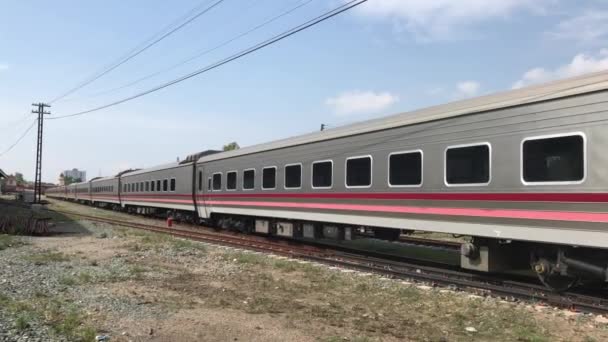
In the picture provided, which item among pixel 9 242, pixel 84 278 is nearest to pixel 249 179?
pixel 9 242

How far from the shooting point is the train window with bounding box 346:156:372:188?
12367 mm

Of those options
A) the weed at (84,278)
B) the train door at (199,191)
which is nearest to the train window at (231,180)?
the train door at (199,191)

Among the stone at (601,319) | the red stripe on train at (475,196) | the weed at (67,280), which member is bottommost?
the stone at (601,319)

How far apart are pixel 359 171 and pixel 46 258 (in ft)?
25.7

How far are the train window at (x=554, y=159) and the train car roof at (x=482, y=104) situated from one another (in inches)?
26.2

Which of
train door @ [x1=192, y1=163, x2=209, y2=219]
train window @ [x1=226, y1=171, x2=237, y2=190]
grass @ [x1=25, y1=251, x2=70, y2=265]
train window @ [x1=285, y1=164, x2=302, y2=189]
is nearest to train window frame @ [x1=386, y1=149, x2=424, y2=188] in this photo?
train window @ [x1=285, y1=164, x2=302, y2=189]

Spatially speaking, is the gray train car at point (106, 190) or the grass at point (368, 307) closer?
the grass at point (368, 307)

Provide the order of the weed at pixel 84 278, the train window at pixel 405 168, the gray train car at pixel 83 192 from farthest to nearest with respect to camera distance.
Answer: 1. the gray train car at pixel 83 192
2. the train window at pixel 405 168
3. the weed at pixel 84 278

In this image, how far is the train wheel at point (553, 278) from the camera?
27.6 ft

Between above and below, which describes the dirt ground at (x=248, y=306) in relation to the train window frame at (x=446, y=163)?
below

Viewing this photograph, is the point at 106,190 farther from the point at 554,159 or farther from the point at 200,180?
the point at 554,159

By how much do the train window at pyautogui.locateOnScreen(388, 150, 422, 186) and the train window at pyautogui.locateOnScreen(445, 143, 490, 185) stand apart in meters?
0.82

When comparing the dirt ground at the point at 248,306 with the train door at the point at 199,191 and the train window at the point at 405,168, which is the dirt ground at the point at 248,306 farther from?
the train door at the point at 199,191

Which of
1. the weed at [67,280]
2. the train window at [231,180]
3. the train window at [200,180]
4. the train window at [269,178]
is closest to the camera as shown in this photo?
the weed at [67,280]
